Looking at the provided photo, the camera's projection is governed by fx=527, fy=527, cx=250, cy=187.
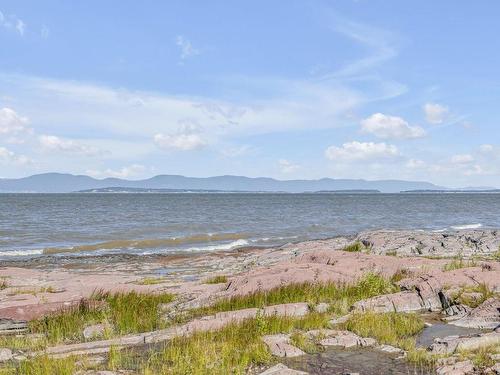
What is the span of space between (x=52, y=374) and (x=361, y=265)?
11.4 meters

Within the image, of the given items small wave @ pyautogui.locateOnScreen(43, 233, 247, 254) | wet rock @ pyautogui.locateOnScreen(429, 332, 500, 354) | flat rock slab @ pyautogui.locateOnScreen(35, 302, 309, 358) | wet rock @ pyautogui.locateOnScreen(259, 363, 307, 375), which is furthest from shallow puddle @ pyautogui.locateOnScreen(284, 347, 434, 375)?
small wave @ pyautogui.locateOnScreen(43, 233, 247, 254)

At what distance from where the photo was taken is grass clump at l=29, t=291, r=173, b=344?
11181 mm

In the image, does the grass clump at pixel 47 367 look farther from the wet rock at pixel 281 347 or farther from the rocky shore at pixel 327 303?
the wet rock at pixel 281 347

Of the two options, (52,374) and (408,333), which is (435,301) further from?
(52,374)

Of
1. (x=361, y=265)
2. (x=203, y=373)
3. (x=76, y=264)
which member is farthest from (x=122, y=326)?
(x=76, y=264)

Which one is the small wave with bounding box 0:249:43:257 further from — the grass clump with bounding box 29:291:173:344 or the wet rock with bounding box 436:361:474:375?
the wet rock with bounding box 436:361:474:375

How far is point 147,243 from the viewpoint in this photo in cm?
4503

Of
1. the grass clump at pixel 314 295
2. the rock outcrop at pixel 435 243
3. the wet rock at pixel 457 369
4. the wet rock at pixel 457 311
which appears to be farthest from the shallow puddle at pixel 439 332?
the rock outcrop at pixel 435 243

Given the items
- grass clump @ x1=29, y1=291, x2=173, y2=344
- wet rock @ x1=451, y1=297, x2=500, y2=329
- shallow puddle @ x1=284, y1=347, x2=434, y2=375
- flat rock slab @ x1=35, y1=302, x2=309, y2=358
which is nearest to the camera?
shallow puddle @ x1=284, y1=347, x2=434, y2=375

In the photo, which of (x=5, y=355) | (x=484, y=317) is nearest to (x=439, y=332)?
(x=484, y=317)

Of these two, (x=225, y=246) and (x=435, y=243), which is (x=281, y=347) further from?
(x=225, y=246)

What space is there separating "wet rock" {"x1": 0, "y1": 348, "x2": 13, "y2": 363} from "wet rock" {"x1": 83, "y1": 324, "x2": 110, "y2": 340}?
1.63 metres

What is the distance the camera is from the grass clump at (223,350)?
7781 millimetres

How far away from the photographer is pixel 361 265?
55.8 ft
